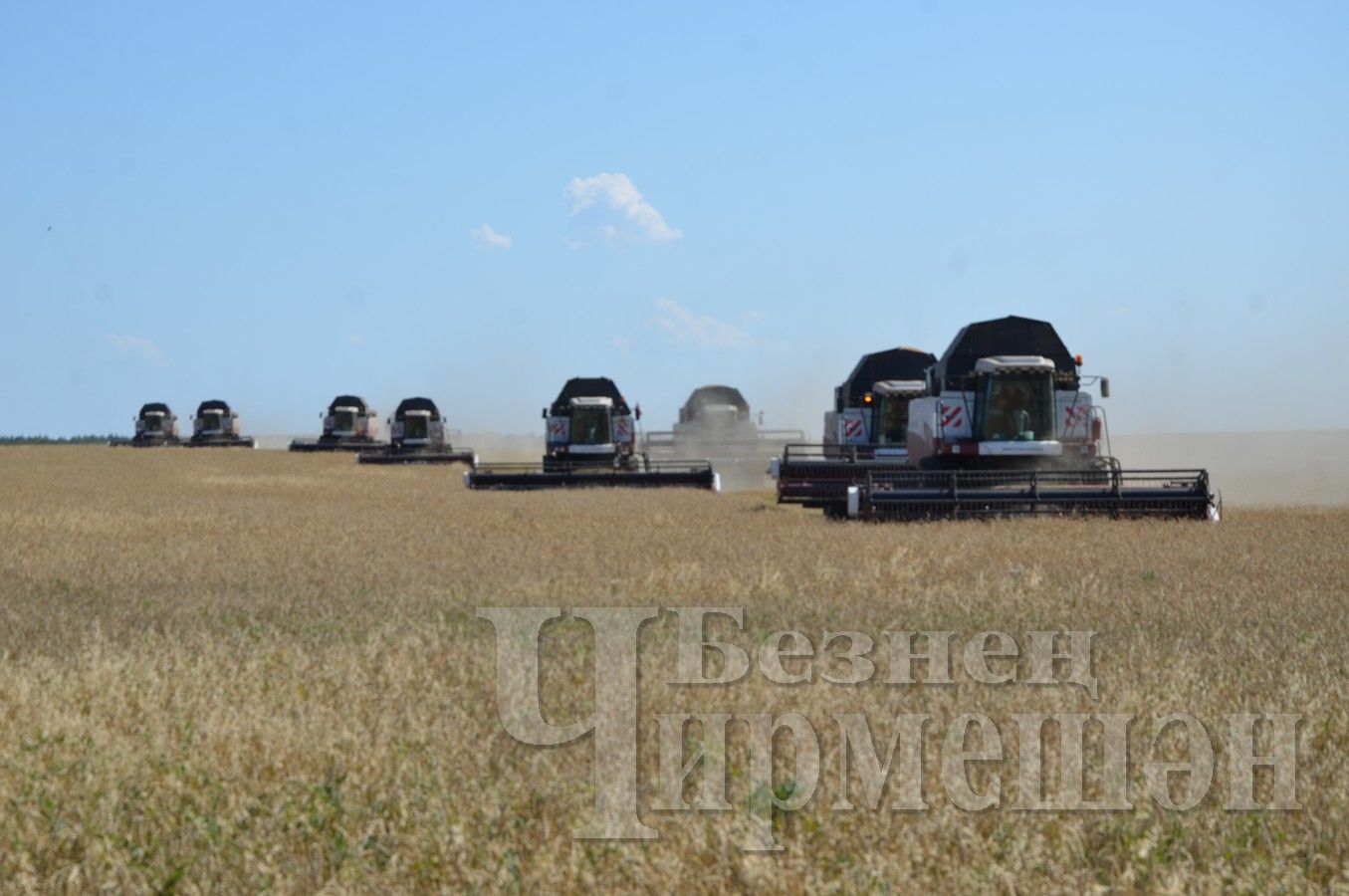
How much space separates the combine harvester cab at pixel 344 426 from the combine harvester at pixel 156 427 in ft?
37.9

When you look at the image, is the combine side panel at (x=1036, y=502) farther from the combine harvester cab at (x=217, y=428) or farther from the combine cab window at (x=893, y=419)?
the combine harvester cab at (x=217, y=428)

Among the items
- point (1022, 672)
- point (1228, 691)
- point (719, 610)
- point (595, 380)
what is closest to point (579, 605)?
point (719, 610)

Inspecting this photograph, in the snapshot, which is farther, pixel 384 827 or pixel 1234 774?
pixel 1234 774

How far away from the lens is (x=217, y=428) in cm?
6762

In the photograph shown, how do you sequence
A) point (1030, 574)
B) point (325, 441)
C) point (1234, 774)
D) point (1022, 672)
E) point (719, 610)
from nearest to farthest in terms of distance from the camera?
point (1234, 774), point (1022, 672), point (719, 610), point (1030, 574), point (325, 441)

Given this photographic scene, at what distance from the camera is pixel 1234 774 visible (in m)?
4.79

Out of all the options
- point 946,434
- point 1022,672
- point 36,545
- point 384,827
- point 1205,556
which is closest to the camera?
point 384,827

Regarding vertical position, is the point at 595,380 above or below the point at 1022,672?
above

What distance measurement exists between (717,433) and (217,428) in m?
32.4

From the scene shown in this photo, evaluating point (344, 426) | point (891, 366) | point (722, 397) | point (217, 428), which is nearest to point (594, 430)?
point (891, 366)

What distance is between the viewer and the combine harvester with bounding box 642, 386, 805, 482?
139ft

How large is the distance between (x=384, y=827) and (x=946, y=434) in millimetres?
17143

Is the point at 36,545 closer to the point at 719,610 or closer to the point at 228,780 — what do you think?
the point at 719,610

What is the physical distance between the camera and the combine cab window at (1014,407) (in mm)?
20625
